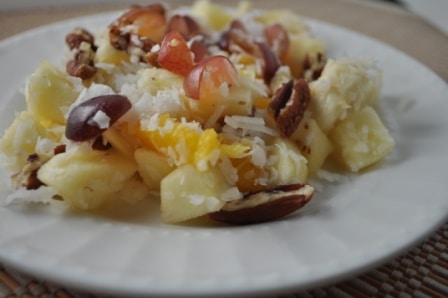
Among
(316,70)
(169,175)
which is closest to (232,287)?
(169,175)

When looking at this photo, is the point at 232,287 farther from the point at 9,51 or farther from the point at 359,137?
the point at 9,51

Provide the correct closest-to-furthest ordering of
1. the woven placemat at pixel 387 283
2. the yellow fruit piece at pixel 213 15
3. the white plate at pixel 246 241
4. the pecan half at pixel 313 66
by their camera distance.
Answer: the white plate at pixel 246 241, the woven placemat at pixel 387 283, the pecan half at pixel 313 66, the yellow fruit piece at pixel 213 15

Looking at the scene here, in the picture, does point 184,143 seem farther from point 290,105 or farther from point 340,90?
point 340,90

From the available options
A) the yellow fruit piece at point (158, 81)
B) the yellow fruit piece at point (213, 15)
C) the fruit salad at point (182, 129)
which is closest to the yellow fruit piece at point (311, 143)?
the fruit salad at point (182, 129)

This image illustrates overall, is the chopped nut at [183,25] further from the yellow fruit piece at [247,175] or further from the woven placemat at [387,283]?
the woven placemat at [387,283]

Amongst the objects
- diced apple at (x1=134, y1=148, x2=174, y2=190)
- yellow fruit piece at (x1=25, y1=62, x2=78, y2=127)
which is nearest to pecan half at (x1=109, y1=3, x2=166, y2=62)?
yellow fruit piece at (x1=25, y1=62, x2=78, y2=127)

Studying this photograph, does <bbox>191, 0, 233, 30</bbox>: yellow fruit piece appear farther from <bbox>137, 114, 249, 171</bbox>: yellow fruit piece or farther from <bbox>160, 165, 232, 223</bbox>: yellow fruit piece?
<bbox>160, 165, 232, 223</bbox>: yellow fruit piece
